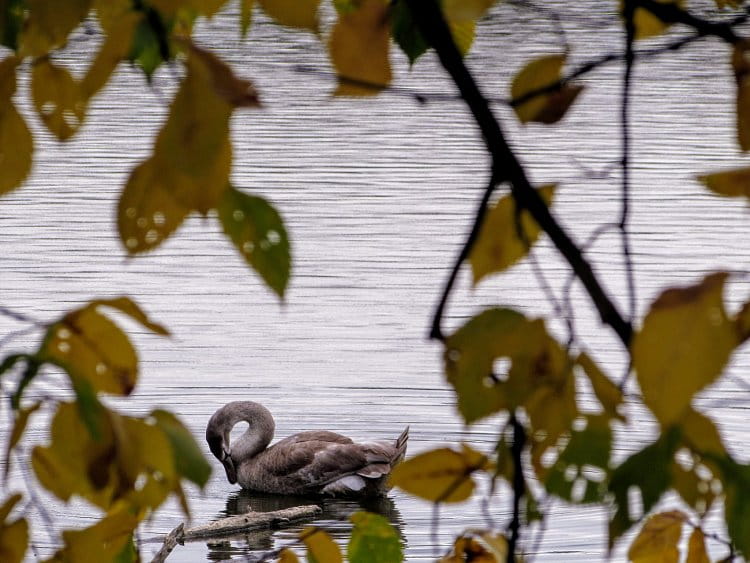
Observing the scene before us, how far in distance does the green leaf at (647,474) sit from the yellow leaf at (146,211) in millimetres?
338

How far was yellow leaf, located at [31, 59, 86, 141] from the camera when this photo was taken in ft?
3.84

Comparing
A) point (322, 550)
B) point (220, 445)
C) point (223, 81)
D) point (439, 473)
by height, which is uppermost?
point (223, 81)

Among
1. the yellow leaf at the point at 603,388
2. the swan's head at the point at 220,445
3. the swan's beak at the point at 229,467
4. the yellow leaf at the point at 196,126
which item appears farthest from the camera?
the swan's beak at the point at 229,467

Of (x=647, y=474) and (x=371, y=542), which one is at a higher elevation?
(x=647, y=474)

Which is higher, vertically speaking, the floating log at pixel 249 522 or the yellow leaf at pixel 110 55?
the yellow leaf at pixel 110 55

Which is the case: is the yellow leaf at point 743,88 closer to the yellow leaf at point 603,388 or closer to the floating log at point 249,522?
the yellow leaf at point 603,388

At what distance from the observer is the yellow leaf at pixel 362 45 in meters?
1.15

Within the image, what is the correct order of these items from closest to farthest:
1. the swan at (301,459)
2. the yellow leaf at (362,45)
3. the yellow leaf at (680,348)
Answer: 1. the yellow leaf at (680,348)
2. the yellow leaf at (362,45)
3. the swan at (301,459)

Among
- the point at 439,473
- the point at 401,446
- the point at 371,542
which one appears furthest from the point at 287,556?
the point at 401,446

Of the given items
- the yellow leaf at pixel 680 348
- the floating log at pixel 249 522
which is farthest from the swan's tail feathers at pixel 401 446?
the yellow leaf at pixel 680 348

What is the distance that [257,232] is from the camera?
1.06 m

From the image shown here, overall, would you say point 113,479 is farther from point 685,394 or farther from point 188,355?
point 188,355

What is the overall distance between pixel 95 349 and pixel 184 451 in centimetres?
10

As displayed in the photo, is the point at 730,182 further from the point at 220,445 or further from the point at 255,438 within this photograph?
the point at 255,438
